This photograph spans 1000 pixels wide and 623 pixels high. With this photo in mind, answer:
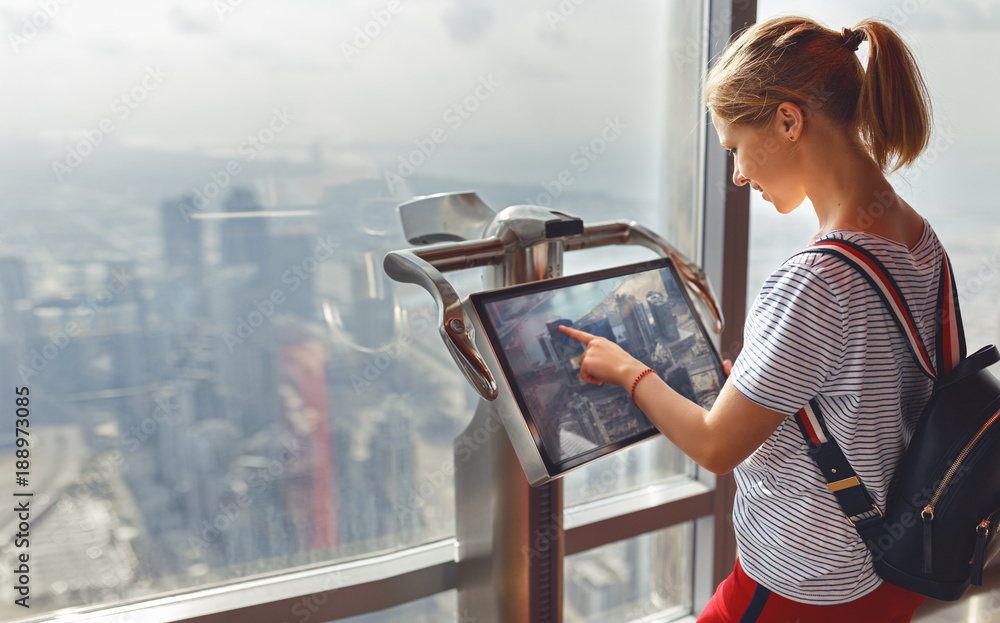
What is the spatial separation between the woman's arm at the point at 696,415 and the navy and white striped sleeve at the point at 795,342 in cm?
3

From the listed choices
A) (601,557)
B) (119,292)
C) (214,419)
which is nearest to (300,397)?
(214,419)

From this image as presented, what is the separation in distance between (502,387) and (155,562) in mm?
988

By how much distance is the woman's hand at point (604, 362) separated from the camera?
45.8 inches

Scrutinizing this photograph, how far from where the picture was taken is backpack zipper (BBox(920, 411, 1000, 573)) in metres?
0.97

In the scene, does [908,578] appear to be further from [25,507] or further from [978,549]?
[25,507]
